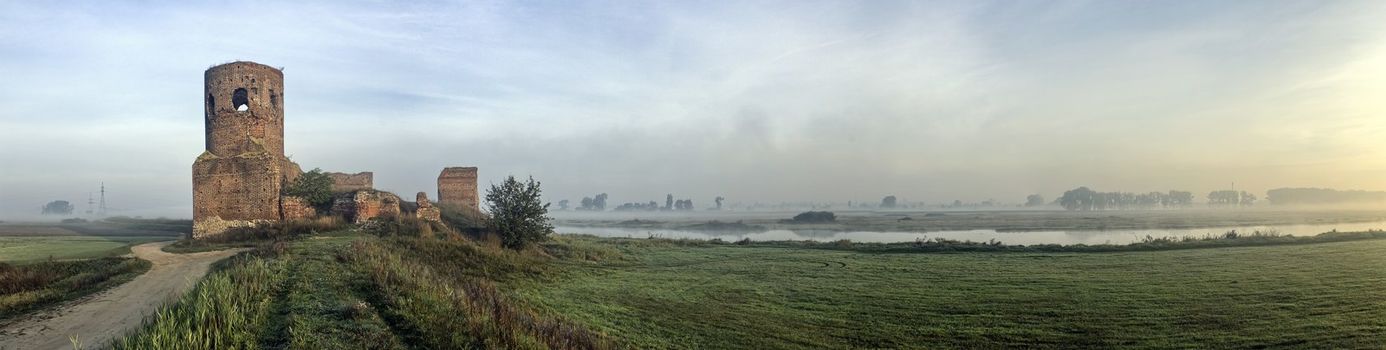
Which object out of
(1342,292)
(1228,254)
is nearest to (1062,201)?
(1228,254)

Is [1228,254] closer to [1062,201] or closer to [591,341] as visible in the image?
[591,341]

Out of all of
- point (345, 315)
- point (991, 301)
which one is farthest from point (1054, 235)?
point (345, 315)

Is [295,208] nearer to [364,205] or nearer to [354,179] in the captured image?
[364,205]

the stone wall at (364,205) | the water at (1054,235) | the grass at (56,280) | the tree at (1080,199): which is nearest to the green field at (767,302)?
the grass at (56,280)

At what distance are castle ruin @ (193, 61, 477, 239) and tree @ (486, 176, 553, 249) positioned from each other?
23.1ft

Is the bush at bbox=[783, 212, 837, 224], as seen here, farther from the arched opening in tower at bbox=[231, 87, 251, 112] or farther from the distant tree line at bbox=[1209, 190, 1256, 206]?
the distant tree line at bbox=[1209, 190, 1256, 206]

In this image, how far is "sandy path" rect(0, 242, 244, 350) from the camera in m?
8.83

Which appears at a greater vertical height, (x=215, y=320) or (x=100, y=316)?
(x=215, y=320)

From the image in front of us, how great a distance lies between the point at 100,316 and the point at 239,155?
63.5 feet

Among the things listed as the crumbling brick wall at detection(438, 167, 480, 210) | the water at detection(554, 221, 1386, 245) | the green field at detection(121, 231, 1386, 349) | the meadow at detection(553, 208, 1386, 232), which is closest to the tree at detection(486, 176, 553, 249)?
the green field at detection(121, 231, 1386, 349)

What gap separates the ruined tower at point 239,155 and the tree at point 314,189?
1.79 feet

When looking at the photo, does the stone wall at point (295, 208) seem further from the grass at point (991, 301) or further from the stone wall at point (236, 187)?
the grass at point (991, 301)

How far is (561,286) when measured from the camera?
1664 cm

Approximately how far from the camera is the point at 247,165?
26578mm
